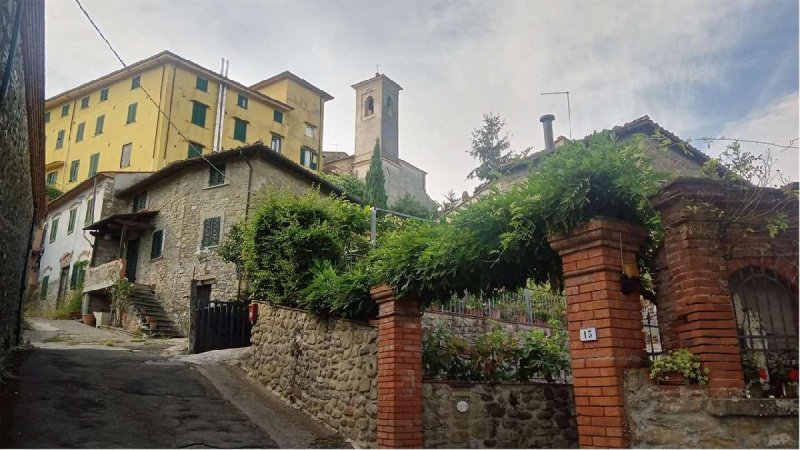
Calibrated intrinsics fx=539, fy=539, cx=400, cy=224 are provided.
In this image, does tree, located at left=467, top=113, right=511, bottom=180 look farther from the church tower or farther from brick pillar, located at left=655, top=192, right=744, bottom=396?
brick pillar, located at left=655, top=192, right=744, bottom=396

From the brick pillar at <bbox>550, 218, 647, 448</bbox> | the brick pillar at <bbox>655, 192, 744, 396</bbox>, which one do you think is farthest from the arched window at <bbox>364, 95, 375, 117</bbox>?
the brick pillar at <bbox>655, 192, 744, 396</bbox>

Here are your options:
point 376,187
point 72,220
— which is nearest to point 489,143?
point 376,187

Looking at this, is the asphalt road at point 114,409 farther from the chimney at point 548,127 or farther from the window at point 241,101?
the window at point 241,101

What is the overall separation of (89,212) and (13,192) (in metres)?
19.9

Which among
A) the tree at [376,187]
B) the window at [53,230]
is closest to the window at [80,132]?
the window at [53,230]

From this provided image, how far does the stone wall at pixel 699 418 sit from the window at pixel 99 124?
36.2 meters

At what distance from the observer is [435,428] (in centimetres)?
721

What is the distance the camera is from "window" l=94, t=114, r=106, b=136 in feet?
110

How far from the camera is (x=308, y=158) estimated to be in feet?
125

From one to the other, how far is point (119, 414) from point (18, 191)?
4180mm

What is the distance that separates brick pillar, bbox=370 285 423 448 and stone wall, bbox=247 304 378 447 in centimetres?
36

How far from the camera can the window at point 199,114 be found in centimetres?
3228

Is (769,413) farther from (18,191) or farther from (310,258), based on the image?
(18,191)

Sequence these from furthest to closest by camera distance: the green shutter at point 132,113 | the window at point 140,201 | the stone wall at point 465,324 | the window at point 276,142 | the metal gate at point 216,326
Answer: the window at point 276,142 → the green shutter at point 132,113 → the window at point 140,201 → the metal gate at point 216,326 → the stone wall at point 465,324
